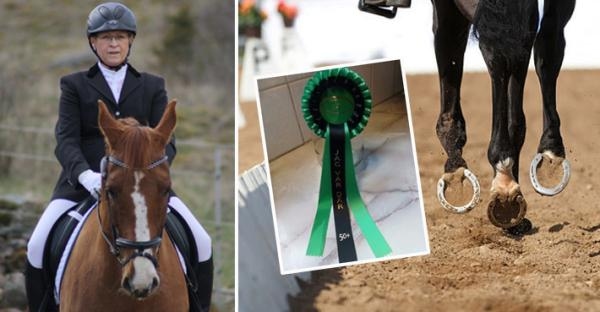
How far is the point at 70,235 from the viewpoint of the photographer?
414cm

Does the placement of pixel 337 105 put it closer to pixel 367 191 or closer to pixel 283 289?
pixel 367 191

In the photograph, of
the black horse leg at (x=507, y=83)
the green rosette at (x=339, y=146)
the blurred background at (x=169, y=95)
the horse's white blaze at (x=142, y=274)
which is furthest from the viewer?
the blurred background at (x=169, y=95)

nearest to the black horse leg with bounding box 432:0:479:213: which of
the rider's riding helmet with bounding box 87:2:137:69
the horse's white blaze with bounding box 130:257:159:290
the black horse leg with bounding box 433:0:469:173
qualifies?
the black horse leg with bounding box 433:0:469:173

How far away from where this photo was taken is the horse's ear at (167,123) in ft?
12.3

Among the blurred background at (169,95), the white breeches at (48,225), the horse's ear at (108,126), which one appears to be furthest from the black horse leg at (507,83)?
the blurred background at (169,95)

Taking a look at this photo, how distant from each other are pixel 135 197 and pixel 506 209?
1.66 m

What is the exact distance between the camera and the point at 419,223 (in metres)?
4.57

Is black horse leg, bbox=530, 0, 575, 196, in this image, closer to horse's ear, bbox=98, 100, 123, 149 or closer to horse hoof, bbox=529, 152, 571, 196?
horse hoof, bbox=529, 152, 571, 196

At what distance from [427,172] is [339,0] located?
7.56 ft

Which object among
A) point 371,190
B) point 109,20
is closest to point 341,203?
point 371,190

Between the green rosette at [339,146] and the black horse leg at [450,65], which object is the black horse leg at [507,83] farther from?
the green rosette at [339,146]

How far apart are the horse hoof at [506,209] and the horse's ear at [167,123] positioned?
4.70ft

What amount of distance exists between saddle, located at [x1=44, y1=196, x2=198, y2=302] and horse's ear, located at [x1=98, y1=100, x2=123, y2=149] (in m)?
0.57

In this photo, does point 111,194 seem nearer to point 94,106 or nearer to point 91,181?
point 91,181
